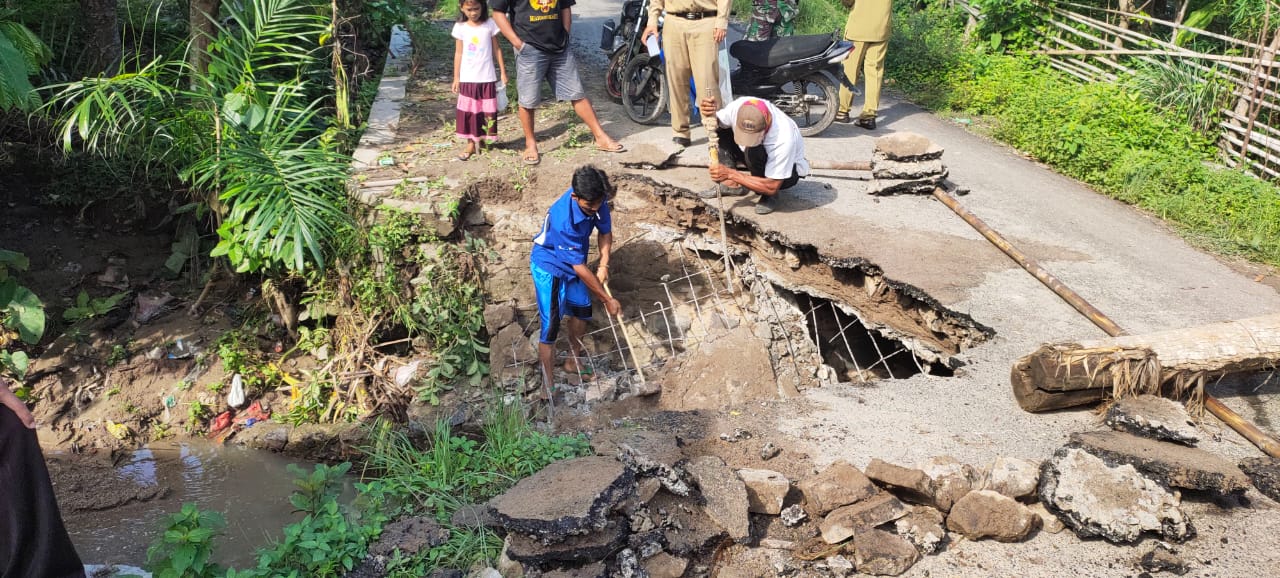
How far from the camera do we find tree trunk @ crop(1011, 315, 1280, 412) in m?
3.92

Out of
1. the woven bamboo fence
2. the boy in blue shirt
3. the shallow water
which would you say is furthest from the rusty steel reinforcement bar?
the shallow water

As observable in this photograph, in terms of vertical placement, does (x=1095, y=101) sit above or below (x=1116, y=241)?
above

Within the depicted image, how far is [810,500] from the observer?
11.4 ft

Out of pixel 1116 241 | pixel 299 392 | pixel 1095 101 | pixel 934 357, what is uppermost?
pixel 1095 101

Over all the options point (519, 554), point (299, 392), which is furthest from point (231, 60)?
point (519, 554)

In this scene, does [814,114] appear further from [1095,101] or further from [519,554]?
[519,554]

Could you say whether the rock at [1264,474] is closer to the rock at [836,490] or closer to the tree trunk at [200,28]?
the rock at [836,490]

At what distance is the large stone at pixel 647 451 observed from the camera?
3.36 metres

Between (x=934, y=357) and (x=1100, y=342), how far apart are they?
99 centimetres

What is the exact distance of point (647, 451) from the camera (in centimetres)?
366

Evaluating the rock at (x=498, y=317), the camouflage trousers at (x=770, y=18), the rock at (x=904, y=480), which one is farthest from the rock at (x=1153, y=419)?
the camouflage trousers at (x=770, y=18)

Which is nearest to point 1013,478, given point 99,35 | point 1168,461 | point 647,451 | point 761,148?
point 1168,461

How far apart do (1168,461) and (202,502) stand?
4.93m

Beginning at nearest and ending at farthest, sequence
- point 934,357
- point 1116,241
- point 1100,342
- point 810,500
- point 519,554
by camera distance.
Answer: point 519,554
point 810,500
point 1100,342
point 934,357
point 1116,241
